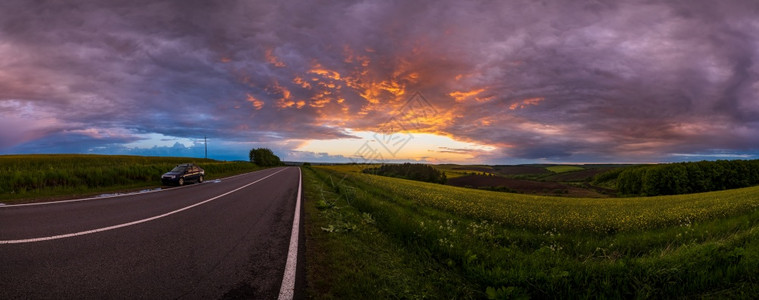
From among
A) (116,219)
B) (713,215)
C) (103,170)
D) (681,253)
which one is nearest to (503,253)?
(681,253)

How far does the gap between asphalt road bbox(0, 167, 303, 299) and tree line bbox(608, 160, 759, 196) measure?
127ft

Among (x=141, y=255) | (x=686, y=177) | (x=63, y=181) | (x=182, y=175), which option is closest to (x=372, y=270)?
(x=141, y=255)

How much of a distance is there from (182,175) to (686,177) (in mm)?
56189

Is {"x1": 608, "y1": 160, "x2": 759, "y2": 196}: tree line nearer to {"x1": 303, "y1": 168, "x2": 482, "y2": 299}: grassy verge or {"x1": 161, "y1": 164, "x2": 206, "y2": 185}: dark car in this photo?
{"x1": 303, "y1": 168, "x2": 482, "y2": 299}: grassy verge

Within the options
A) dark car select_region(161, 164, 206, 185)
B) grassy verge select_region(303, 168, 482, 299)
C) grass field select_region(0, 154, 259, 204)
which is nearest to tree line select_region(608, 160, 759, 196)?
grassy verge select_region(303, 168, 482, 299)

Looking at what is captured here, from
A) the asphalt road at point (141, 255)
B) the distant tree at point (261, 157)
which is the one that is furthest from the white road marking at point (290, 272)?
the distant tree at point (261, 157)

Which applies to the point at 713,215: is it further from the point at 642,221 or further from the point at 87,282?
the point at 87,282

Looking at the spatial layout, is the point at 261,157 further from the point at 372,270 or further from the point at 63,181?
the point at 372,270

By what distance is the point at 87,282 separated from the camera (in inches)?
142

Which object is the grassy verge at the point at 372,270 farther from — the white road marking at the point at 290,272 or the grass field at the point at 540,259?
the white road marking at the point at 290,272

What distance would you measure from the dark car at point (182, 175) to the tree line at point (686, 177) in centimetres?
4335

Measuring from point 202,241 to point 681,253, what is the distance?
27.3 feet

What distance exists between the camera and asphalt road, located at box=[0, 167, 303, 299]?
3461mm

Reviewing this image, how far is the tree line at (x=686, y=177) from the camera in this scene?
3184cm
